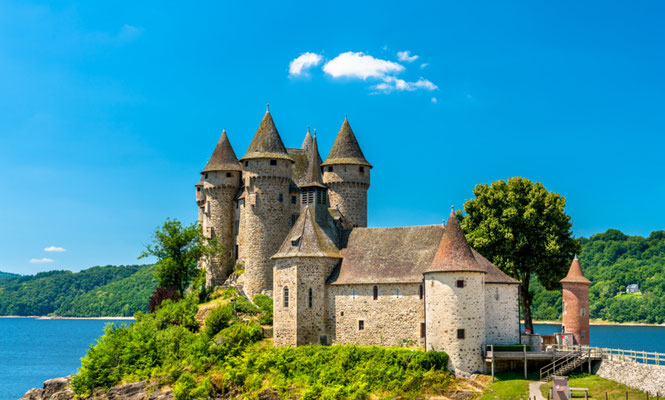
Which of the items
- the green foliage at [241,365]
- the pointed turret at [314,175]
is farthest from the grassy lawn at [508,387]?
the pointed turret at [314,175]

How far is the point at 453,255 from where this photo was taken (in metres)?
47.7

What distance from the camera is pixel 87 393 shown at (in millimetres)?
55375

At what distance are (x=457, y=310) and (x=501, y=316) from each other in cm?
504

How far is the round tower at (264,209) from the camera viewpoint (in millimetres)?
61750

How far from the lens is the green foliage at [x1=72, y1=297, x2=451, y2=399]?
4588cm

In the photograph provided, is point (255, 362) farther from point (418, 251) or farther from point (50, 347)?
point (50, 347)

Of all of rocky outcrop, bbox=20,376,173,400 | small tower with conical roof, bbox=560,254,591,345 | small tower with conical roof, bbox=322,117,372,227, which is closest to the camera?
rocky outcrop, bbox=20,376,173,400

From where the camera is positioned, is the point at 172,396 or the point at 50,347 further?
the point at 50,347

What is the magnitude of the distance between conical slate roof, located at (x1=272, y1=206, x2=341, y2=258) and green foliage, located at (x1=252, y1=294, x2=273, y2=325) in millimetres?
5687

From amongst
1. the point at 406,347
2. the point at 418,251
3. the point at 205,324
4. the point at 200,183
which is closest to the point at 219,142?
the point at 200,183

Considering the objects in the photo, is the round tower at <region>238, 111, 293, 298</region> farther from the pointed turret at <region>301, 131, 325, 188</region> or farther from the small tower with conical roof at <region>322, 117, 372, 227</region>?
the small tower with conical roof at <region>322, 117, 372, 227</region>

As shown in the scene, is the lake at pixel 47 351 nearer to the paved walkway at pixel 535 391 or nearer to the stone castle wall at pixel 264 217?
the stone castle wall at pixel 264 217

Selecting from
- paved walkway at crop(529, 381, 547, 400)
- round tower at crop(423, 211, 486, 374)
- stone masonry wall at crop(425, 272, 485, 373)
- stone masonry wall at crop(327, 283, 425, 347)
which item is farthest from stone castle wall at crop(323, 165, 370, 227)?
paved walkway at crop(529, 381, 547, 400)

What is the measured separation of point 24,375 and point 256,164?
48.3 meters
